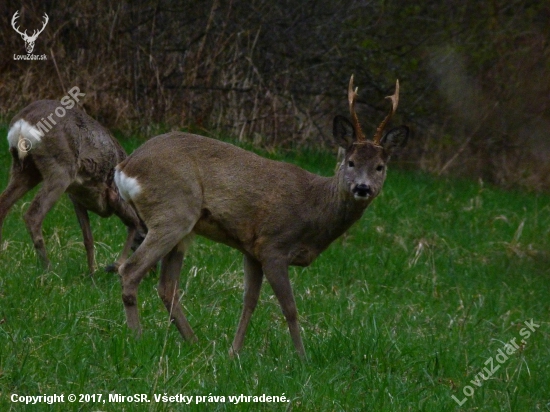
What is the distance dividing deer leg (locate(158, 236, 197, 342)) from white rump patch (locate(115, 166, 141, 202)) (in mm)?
412

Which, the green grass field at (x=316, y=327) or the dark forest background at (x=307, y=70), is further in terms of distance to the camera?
the dark forest background at (x=307, y=70)

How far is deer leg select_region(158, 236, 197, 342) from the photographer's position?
5828 mm

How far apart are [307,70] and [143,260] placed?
877cm

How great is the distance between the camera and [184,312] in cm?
645

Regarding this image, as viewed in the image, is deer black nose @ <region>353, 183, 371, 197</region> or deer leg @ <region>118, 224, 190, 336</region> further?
deer black nose @ <region>353, 183, 371, 197</region>

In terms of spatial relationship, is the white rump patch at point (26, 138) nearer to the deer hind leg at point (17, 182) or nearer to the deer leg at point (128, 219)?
the deer hind leg at point (17, 182)

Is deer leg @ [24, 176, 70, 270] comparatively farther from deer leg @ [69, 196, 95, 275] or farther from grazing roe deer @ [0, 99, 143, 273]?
deer leg @ [69, 196, 95, 275]

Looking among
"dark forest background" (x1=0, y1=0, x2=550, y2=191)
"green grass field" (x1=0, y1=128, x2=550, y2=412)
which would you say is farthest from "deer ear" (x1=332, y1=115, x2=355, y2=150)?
"dark forest background" (x1=0, y1=0, x2=550, y2=191)

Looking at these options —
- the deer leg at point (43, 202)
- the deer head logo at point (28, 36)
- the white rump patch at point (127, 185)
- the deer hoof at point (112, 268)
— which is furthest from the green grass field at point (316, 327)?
the deer head logo at point (28, 36)

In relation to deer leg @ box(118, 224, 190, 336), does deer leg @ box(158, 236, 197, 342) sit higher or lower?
lower

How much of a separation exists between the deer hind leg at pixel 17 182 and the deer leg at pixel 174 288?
205cm

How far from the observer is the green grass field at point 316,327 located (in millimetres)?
4789

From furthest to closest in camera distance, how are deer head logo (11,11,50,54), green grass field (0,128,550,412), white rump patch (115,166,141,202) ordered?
1. deer head logo (11,11,50,54)
2. white rump patch (115,166,141,202)
3. green grass field (0,128,550,412)

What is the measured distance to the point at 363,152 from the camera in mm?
6125
